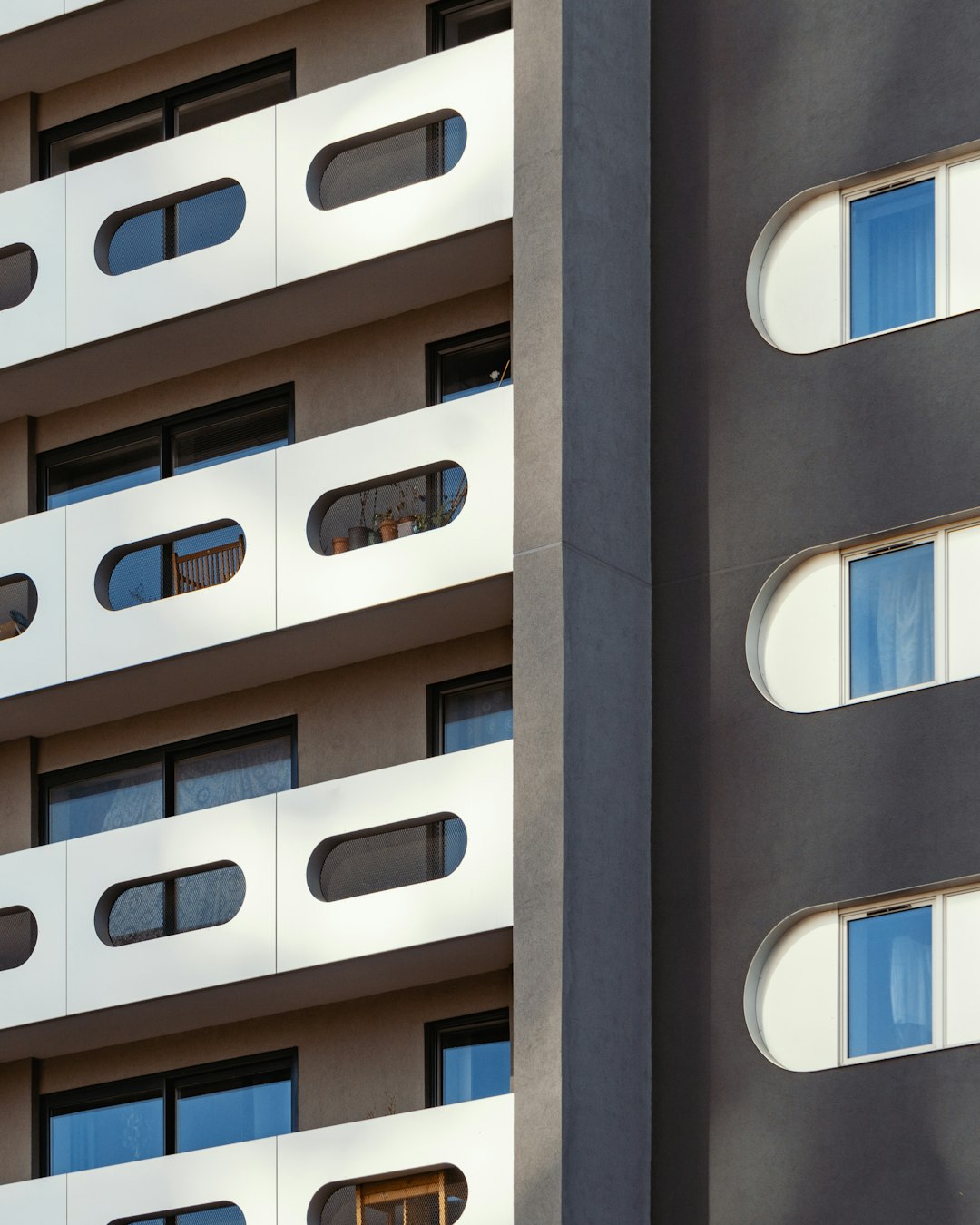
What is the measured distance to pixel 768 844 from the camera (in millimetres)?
18391

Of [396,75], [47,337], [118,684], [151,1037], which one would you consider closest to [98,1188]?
[151,1037]

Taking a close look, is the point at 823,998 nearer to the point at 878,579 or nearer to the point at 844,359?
the point at 878,579

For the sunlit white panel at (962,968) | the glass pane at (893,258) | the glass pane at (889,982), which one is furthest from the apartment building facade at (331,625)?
the sunlit white panel at (962,968)

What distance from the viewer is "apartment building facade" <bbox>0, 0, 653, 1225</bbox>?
733 inches

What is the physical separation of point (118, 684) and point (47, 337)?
3.04 m

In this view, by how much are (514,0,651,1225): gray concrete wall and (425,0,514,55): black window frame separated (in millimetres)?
1999

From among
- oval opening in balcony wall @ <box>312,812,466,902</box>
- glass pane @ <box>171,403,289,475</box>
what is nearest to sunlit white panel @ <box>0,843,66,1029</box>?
oval opening in balcony wall @ <box>312,812,466,902</box>

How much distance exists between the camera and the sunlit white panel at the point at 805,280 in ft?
63.7

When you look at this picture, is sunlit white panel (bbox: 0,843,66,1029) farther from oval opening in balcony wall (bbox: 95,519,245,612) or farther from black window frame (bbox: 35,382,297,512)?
black window frame (bbox: 35,382,297,512)


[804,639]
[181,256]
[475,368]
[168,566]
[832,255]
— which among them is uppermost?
[181,256]

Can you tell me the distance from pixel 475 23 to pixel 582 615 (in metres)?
6.01

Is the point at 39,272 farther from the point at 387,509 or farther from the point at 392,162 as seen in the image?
the point at 387,509

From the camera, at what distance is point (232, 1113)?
2127 centimetres

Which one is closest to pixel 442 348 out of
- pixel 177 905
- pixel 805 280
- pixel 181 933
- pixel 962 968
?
pixel 805 280
